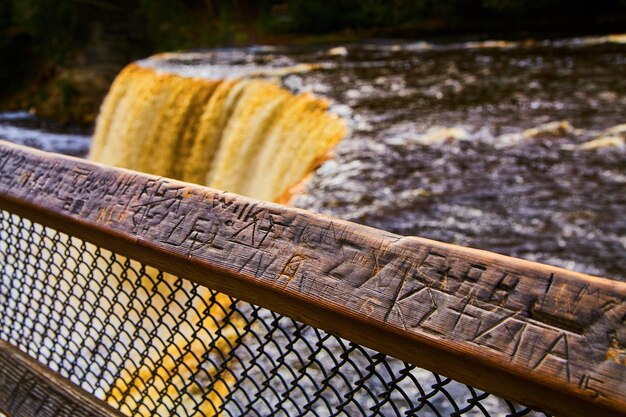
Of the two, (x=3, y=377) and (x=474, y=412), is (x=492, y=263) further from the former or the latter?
(x=3, y=377)

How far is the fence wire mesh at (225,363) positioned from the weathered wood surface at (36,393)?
78mm

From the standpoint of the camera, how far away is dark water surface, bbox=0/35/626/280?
4.05m

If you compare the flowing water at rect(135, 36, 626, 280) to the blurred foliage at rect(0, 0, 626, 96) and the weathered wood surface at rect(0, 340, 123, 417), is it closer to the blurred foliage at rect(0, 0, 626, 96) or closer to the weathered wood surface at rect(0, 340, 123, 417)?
the weathered wood surface at rect(0, 340, 123, 417)

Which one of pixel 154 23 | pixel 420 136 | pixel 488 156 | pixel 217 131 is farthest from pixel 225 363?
pixel 154 23

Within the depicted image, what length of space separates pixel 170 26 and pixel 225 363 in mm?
25058

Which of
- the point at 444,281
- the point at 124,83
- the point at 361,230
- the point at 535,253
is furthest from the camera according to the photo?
the point at 124,83

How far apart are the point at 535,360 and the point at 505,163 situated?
448 cm

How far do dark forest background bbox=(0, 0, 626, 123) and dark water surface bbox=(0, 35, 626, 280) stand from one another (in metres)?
7.82

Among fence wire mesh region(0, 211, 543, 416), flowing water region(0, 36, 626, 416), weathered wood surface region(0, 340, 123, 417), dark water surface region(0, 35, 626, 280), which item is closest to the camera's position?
fence wire mesh region(0, 211, 543, 416)

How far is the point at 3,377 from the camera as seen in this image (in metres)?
2.23

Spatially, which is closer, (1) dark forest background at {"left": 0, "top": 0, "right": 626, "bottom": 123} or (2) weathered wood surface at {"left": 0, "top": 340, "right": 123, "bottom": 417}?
(2) weathered wood surface at {"left": 0, "top": 340, "right": 123, "bottom": 417}

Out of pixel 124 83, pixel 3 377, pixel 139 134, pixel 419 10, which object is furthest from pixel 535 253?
pixel 419 10

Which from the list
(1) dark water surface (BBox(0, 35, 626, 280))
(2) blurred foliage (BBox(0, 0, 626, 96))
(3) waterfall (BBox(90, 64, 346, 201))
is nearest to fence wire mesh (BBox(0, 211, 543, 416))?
(1) dark water surface (BBox(0, 35, 626, 280))

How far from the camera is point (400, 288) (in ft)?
3.47
